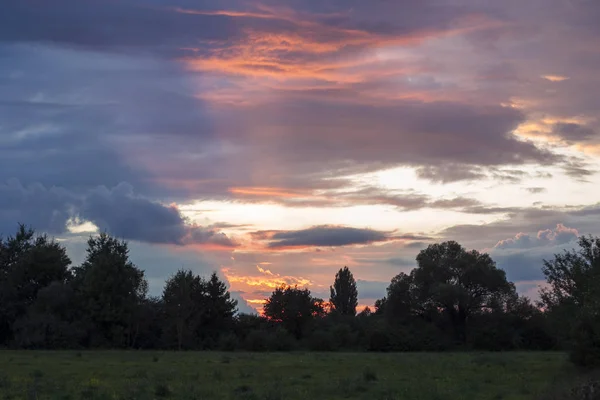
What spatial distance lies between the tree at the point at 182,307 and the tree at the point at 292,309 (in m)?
12.1

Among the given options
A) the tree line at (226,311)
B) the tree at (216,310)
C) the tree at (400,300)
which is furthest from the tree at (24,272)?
the tree at (400,300)

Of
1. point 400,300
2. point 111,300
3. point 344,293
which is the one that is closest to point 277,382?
point 111,300

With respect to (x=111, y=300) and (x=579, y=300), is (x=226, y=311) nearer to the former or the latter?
(x=111, y=300)

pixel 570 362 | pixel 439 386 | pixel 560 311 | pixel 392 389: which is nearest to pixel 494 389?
pixel 439 386

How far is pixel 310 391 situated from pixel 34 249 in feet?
226

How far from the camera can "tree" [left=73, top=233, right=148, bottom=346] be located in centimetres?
8000

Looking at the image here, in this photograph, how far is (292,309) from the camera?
97.7 metres

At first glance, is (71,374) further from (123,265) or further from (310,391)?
(123,265)

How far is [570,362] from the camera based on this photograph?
1441 inches

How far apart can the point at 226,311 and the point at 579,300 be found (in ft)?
199

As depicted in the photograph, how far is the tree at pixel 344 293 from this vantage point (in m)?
135

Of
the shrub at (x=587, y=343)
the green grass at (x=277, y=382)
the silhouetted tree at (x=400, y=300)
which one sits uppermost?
the silhouetted tree at (x=400, y=300)

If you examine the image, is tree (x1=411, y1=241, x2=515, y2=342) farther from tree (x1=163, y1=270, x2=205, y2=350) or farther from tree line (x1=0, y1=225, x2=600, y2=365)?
tree (x1=163, y1=270, x2=205, y2=350)

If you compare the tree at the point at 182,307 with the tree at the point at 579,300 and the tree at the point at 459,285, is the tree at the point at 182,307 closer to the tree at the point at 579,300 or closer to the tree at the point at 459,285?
Answer: the tree at the point at 459,285
